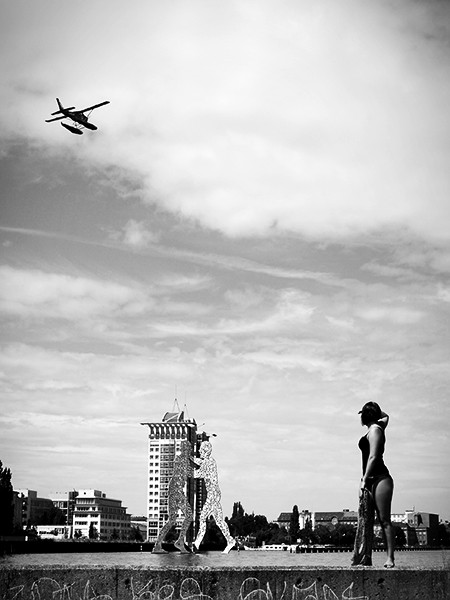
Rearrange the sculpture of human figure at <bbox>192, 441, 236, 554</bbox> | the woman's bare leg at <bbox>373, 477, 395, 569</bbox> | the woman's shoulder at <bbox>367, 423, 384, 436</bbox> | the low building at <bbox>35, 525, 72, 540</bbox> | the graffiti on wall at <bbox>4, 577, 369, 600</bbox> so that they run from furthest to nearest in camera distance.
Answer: the low building at <bbox>35, 525, 72, 540</bbox> < the sculpture of human figure at <bbox>192, 441, 236, 554</bbox> < the woman's shoulder at <bbox>367, 423, 384, 436</bbox> < the woman's bare leg at <bbox>373, 477, 395, 569</bbox> < the graffiti on wall at <bbox>4, 577, 369, 600</bbox>

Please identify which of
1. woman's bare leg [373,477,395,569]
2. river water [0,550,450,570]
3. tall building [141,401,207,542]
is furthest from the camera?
tall building [141,401,207,542]

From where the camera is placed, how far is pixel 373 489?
394 inches

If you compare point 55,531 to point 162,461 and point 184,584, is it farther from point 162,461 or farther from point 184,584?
point 184,584

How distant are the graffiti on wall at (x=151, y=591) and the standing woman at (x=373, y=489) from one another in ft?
4.05

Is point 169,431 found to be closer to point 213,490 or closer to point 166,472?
point 166,472

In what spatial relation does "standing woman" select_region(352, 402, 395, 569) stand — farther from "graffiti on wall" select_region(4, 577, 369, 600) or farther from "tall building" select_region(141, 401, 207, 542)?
"tall building" select_region(141, 401, 207, 542)

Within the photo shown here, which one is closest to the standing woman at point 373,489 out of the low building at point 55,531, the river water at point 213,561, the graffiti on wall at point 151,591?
the river water at point 213,561

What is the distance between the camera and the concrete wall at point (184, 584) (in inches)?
352

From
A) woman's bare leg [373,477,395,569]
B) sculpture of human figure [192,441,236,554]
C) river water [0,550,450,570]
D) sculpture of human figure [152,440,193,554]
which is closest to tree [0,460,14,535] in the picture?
river water [0,550,450,570]

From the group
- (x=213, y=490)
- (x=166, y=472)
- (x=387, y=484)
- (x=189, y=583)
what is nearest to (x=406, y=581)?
(x=387, y=484)

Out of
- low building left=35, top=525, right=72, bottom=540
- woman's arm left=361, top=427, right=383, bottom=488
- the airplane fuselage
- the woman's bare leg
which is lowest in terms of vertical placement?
low building left=35, top=525, right=72, bottom=540

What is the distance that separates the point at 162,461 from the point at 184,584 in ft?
535

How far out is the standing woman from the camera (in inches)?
392

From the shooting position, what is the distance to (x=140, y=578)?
8.95 meters
